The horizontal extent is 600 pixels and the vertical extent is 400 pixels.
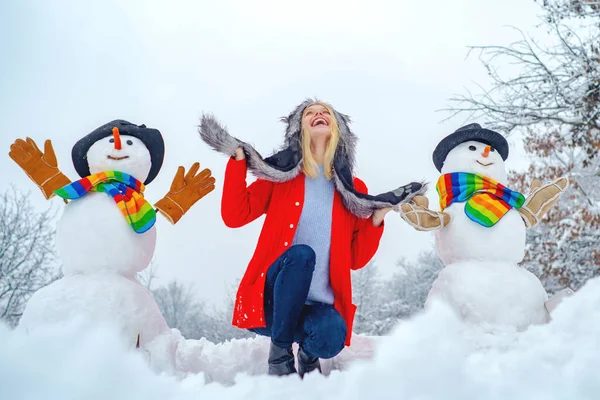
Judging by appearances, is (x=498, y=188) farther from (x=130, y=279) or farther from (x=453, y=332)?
(x=130, y=279)

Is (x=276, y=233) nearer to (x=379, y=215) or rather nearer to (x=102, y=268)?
(x=379, y=215)

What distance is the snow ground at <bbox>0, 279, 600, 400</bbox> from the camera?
145 centimetres

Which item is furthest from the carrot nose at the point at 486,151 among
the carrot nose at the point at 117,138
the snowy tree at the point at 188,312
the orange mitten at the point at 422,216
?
the snowy tree at the point at 188,312

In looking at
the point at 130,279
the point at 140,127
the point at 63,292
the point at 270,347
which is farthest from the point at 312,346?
the point at 140,127

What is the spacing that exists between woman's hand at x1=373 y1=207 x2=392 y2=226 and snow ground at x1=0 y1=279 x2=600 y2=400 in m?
1.04

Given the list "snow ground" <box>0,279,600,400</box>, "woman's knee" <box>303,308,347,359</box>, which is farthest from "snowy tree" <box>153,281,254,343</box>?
"snow ground" <box>0,279,600,400</box>

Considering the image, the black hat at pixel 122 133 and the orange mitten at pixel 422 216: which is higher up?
A: the black hat at pixel 122 133

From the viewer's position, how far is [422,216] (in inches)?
113

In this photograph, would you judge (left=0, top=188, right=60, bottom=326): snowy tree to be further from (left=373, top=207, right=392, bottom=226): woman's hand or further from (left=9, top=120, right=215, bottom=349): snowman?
(left=373, top=207, right=392, bottom=226): woman's hand

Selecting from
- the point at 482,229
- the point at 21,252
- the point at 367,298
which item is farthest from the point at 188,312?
the point at 482,229

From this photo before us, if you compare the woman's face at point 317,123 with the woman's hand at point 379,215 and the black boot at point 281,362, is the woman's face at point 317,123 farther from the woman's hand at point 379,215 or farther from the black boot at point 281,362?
the black boot at point 281,362

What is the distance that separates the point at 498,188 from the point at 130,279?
2.05 metres

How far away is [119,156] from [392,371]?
2017 mm

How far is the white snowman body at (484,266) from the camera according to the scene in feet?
8.93
